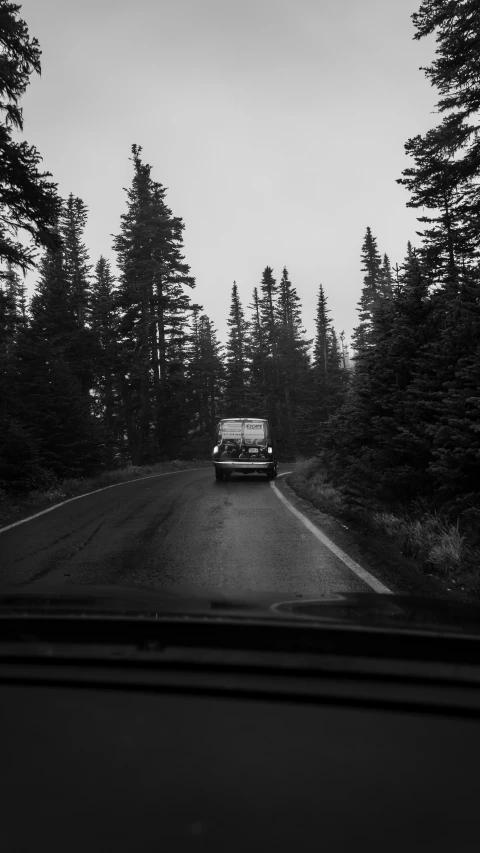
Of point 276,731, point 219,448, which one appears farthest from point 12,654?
point 219,448

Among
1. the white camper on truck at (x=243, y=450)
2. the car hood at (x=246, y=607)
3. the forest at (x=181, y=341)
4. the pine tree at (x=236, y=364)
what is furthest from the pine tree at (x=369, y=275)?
the car hood at (x=246, y=607)

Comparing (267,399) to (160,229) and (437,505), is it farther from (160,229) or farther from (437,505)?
(437,505)

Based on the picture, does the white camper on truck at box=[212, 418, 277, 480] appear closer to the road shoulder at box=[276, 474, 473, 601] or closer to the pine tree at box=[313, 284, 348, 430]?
the road shoulder at box=[276, 474, 473, 601]

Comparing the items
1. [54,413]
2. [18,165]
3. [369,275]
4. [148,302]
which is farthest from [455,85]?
[369,275]

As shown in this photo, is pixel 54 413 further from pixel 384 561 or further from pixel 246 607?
pixel 246 607

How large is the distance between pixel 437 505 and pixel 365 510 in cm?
158

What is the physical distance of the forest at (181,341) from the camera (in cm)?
877

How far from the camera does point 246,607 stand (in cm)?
250

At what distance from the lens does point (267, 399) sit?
6269 centimetres

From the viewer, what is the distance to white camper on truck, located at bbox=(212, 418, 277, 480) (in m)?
19.1

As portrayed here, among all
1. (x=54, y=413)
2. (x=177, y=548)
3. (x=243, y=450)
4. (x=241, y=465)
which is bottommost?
(x=177, y=548)

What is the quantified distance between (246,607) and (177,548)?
554 centimetres

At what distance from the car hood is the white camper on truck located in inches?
620

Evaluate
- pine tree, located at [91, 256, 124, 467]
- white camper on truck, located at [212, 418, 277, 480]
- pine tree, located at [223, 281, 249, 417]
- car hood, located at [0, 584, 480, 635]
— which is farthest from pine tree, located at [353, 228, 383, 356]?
car hood, located at [0, 584, 480, 635]
